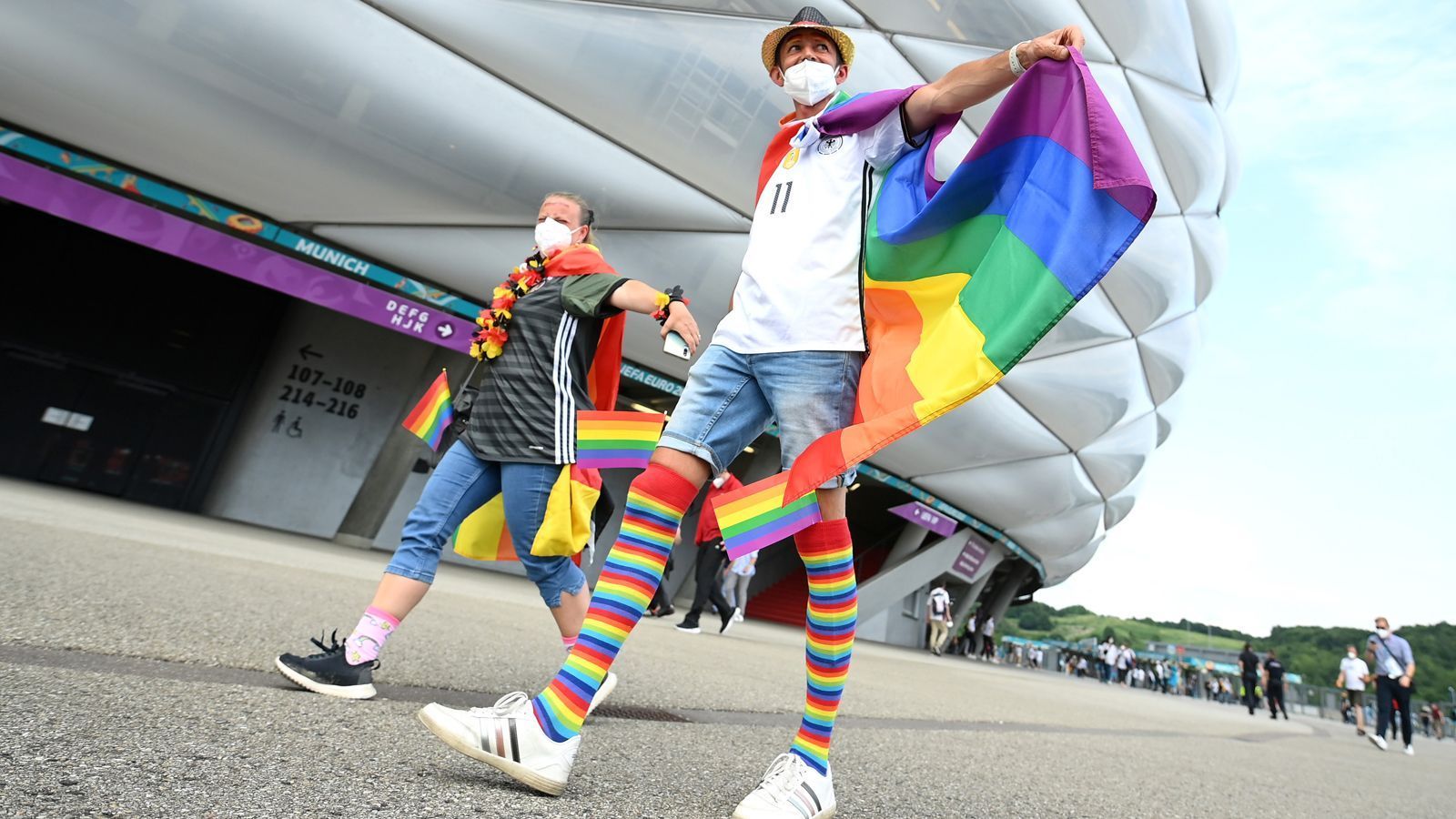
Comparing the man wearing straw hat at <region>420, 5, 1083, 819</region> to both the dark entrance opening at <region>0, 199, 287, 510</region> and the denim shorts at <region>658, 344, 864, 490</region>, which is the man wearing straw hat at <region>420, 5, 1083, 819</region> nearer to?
the denim shorts at <region>658, 344, 864, 490</region>

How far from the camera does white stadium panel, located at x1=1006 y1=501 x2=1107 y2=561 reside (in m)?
21.2

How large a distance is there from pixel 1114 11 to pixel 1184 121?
8.34 feet

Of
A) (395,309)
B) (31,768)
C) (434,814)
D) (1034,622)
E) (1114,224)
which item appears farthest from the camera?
(1034,622)

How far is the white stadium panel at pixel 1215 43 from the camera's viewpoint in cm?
1301

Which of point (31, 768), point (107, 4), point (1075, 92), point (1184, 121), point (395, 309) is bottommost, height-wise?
point (31, 768)

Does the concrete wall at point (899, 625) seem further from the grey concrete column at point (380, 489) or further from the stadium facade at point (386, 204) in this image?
the grey concrete column at point (380, 489)

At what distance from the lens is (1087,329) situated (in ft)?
46.0

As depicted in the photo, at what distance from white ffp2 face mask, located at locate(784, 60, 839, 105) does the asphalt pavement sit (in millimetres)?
1772

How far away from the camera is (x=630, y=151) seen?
9547 millimetres

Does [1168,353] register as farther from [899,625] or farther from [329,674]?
[329,674]

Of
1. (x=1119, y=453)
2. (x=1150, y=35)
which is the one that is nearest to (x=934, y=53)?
(x=1150, y=35)

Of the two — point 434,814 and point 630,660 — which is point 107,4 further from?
point 434,814

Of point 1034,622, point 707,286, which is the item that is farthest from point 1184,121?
point 1034,622

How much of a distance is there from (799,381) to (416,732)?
4.13ft
